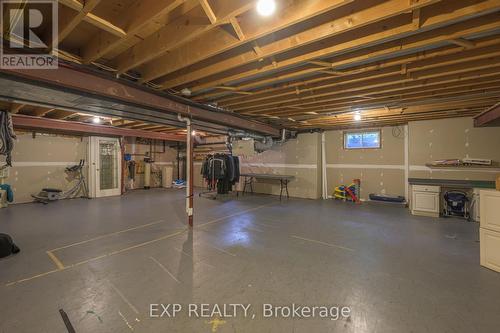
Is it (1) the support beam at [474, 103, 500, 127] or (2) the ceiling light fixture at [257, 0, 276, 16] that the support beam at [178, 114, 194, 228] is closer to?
(2) the ceiling light fixture at [257, 0, 276, 16]

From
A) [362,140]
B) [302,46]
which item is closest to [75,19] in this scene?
[302,46]

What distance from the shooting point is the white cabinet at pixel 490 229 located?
2.38 m

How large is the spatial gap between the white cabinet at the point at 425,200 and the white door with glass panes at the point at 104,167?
9135mm

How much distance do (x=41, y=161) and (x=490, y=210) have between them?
9947mm

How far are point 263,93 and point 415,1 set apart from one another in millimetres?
2269

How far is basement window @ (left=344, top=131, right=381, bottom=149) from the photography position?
6.55 m

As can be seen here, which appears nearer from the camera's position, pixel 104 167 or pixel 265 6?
pixel 265 6

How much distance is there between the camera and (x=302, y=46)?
2209 mm

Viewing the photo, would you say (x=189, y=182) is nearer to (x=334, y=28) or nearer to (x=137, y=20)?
(x=137, y=20)

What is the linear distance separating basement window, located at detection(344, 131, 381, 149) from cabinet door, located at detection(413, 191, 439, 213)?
6.67 feet

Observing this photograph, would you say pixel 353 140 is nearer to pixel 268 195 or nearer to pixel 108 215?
pixel 268 195

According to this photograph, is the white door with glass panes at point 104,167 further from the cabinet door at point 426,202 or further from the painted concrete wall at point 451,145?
the painted concrete wall at point 451,145

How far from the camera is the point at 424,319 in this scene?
1.65 metres

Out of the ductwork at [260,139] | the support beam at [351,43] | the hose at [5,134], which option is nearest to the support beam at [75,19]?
the support beam at [351,43]
